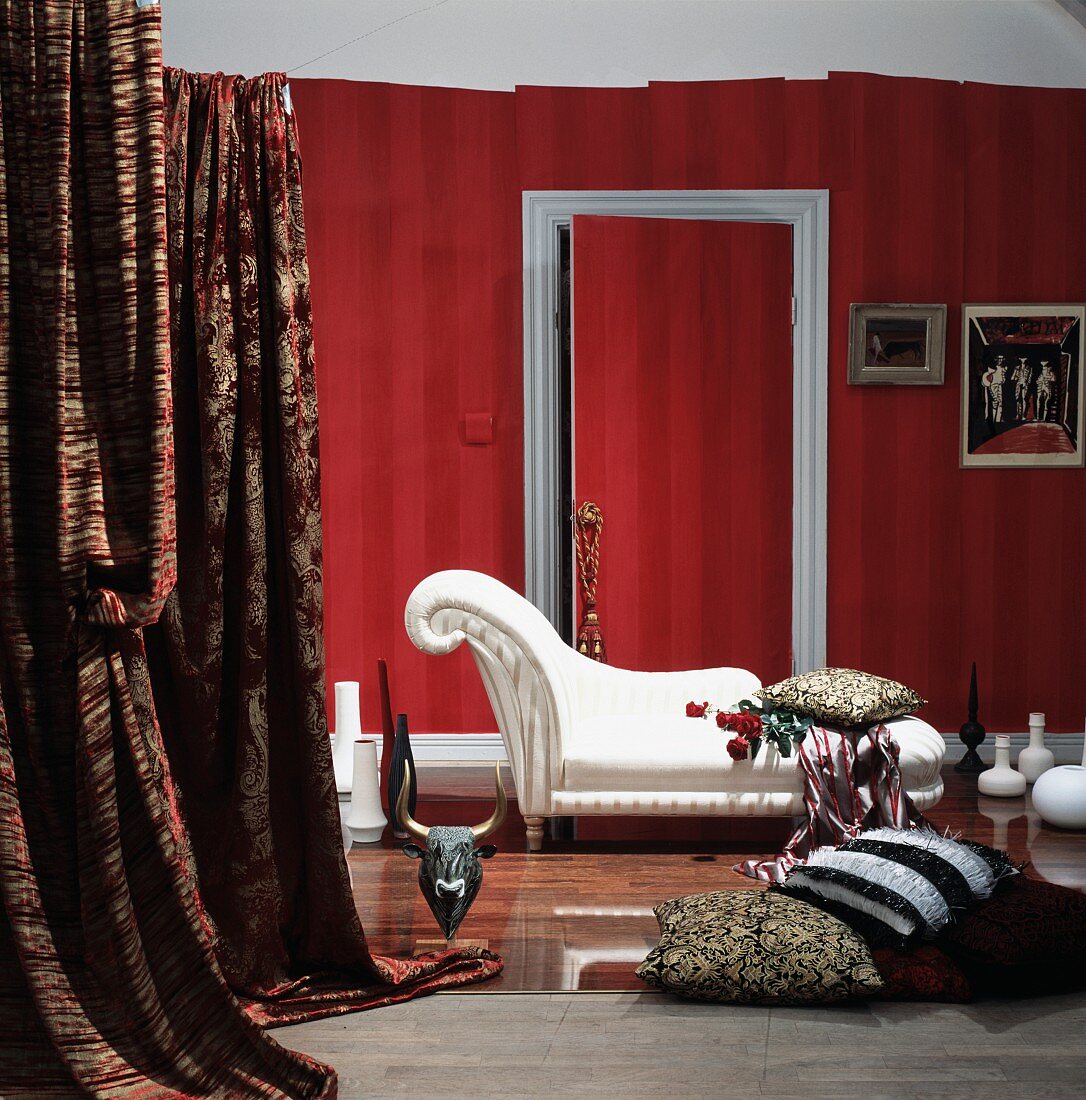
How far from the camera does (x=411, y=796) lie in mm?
3787

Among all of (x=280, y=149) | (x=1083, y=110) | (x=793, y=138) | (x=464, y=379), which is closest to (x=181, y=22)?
(x=464, y=379)

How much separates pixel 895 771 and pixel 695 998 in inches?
51.2

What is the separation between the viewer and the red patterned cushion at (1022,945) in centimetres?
276

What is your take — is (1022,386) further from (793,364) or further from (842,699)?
(842,699)

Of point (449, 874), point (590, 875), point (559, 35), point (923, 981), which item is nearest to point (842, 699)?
point (590, 875)

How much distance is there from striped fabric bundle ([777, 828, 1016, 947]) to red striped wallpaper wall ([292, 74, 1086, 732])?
2.32 meters

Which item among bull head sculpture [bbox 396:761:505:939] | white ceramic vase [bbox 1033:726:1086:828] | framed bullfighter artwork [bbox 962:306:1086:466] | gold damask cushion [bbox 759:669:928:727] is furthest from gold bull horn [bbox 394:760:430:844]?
framed bullfighter artwork [bbox 962:306:1086:466]

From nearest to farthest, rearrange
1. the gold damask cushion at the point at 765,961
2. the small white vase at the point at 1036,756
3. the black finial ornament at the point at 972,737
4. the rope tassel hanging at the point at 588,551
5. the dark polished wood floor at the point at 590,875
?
the gold damask cushion at the point at 765,961 < the dark polished wood floor at the point at 590,875 < the small white vase at the point at 1036,756 < the black finial ornament at the point at 972,737 < the rope tassel hanging at the point at 588,551

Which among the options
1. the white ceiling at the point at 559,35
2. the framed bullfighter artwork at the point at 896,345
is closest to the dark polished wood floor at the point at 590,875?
the framed bullfighter artwork at the point at 896,345

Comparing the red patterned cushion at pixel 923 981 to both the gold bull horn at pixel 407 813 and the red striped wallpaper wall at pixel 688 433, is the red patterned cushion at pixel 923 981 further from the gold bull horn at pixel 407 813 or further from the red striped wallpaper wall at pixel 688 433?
the red striped wallpaper wall at pixel 688 433

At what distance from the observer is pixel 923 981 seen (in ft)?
9.04

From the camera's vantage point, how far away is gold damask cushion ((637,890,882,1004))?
270 cm

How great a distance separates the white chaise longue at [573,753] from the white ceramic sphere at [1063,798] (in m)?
0.52

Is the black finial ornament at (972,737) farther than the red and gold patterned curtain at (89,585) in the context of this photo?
Yes
